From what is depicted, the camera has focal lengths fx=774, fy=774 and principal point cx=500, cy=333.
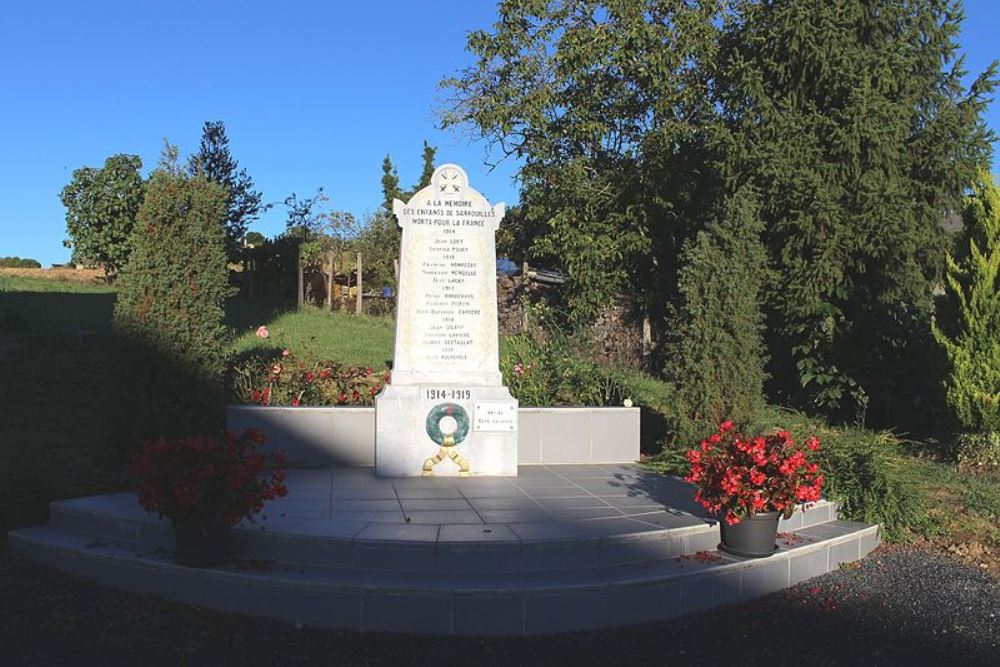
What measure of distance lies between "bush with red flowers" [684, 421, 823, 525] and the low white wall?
259 cm

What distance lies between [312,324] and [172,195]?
7.84m

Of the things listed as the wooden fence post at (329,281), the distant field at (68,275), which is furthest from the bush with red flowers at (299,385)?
the distant field at (68,275)

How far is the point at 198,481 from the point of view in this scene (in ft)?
12.8

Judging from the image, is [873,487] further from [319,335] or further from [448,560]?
[319,335]

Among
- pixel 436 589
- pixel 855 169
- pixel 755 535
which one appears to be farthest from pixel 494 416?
pixel 855 169

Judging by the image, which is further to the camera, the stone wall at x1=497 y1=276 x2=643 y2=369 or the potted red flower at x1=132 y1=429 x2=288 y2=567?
the stone wall at x1=497 y1=276 x2=643 y2=369

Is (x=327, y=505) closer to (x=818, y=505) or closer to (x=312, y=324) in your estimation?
(x=818, y=505)

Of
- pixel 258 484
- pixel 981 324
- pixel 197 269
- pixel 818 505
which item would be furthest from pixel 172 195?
pixel 981 324

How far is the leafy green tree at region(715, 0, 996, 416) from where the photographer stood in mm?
9539

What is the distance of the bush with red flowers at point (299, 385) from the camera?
7422mm

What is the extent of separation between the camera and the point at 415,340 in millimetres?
6562

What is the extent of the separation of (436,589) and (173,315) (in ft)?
11.7

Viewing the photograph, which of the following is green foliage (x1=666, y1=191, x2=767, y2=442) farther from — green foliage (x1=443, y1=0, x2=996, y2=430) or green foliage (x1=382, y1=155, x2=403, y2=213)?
green foliage (x1=382, y1=155, x2=403, y2=213)

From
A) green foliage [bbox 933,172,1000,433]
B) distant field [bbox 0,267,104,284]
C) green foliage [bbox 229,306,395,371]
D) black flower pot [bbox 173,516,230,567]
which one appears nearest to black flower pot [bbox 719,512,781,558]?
black flower pot [bbox 173,516,230,567]
